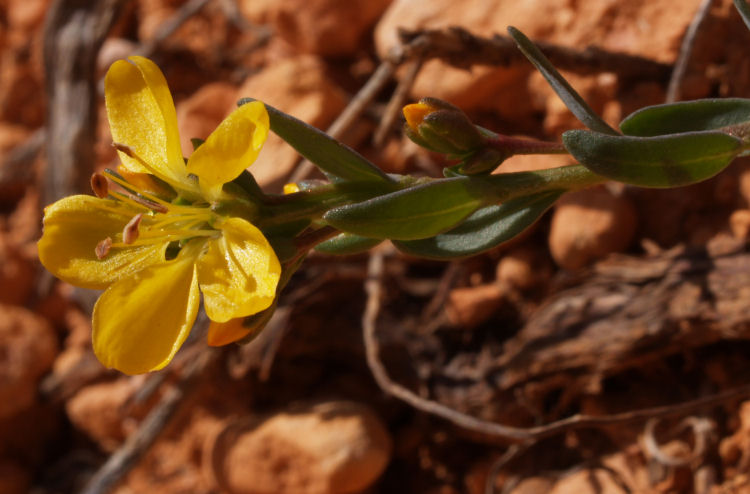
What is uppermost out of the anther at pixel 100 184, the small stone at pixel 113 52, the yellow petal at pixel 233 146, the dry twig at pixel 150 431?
the yellow petal at pixel 233 146

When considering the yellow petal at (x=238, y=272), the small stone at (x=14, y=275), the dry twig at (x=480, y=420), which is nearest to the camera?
the yellow petal at (x=238, y=272)

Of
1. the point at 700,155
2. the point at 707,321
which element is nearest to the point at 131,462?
the point at 707,321

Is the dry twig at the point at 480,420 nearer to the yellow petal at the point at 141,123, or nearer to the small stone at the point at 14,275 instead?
the yellow petal at the point at 141,123

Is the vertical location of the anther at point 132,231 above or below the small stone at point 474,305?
above

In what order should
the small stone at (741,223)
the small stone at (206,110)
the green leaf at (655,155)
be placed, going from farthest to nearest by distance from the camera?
the small stone at (206,110)
the small stone at (741,223)
the green leaf at (655,155)

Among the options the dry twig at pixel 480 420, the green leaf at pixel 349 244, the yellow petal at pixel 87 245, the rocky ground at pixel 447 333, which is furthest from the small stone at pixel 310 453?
the yellow petal at pixel 87 245

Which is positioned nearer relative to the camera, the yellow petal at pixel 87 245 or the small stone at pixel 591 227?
the yellow petal at pixel 87 245
